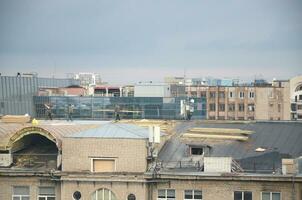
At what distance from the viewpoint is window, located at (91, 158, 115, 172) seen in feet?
109

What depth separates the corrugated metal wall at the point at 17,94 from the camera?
342ft

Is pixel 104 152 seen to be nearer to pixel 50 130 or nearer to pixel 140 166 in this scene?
pixel 140 166

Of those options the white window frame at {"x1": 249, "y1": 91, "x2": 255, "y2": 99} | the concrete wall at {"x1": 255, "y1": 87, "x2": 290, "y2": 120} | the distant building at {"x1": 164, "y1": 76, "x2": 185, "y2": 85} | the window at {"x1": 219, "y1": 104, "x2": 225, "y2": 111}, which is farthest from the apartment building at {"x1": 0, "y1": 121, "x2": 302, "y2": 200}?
the distant building at {"x1": 164, "y1": 76, "x2": 185, "y2": 85}

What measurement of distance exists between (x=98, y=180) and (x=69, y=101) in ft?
239

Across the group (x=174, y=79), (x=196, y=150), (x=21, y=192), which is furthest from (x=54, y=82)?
(x=21, y=192)

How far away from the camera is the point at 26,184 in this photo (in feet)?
112

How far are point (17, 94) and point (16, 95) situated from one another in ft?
1.40

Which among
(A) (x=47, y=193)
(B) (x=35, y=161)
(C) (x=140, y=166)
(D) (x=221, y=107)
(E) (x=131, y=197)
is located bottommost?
(E) (x=131, y=197)

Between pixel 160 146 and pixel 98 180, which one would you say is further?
pixel 160 146

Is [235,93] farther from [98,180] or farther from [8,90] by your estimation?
[98,180]

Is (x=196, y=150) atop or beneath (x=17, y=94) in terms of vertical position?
beneath

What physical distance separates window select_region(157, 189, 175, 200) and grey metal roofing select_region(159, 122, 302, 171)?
3130mm

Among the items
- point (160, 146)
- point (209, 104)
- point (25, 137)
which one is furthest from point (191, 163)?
point (209, 104)

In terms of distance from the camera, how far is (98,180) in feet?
108
